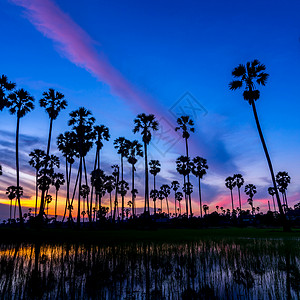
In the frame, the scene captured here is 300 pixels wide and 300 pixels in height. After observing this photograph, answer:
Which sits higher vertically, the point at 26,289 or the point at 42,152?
the point at 42,152

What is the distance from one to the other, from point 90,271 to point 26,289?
229 cm

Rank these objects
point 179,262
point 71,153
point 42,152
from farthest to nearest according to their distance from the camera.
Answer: point 42,152, point 71,153, point 179,262

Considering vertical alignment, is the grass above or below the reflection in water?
below

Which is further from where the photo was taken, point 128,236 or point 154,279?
point 128,236

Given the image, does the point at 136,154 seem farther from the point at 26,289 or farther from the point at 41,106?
the point at 26,289

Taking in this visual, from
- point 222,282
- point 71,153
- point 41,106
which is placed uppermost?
point 41,106

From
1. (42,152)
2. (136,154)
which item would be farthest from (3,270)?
(42,152)

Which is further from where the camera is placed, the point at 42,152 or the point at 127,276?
the point at 42,152

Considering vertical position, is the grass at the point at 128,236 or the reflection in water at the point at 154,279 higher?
the reflection in water at the point at 154,279

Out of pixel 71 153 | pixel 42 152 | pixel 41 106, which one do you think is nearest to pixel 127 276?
pixel 41 106

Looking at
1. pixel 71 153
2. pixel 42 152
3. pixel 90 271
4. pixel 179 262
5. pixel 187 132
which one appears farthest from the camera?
pixel 42 152

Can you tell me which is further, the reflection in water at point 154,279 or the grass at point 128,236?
the grass at point 128,236

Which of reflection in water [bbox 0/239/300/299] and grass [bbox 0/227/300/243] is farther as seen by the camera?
grass [bbox 0/227/300/243]

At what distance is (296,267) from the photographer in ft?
26.8
